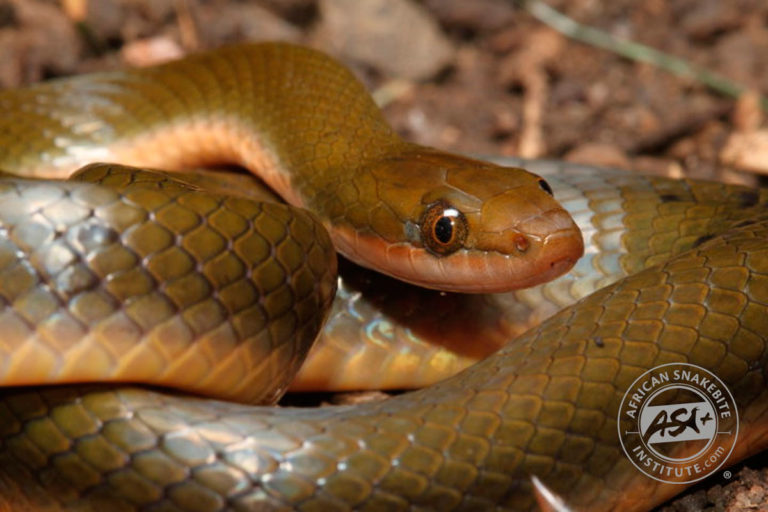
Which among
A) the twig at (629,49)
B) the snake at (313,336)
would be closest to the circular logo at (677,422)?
the snake at (313,336)

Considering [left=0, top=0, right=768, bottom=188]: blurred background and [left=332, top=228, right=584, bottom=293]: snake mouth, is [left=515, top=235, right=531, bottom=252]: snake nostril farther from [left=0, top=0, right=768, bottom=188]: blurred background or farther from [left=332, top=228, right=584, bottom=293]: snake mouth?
[left=0, top=0, right=768, bottom=188]: blurred background

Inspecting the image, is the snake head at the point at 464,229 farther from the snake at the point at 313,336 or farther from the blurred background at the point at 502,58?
the blurred background at the point at 502,58

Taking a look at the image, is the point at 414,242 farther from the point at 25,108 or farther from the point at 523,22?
the point at 523,22

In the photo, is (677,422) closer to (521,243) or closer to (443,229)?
(521,243)

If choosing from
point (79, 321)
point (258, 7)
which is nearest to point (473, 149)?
point (258, 7)

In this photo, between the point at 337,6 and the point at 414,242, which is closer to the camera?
the point at 414,242

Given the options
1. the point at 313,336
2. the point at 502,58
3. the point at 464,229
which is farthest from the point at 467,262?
the point at 502,58

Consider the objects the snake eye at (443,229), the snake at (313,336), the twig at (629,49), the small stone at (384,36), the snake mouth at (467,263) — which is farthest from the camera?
Answer: the small stone at (384,36)
